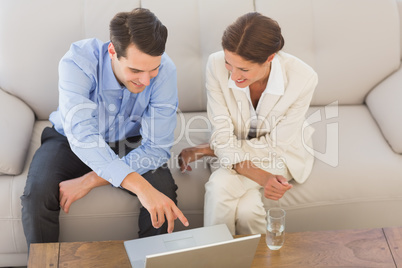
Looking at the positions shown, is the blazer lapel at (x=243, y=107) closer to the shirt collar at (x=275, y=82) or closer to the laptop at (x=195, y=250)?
the shirt collar at (x=275, y=82)

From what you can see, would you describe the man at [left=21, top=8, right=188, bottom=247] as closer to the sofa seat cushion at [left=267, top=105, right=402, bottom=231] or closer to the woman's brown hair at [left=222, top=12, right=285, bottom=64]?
the woman's brown hair at [left=222, top=12, right=285, bottom=64]

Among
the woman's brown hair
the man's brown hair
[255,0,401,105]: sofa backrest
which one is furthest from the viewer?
[255,0,401,105]: sofa backrest

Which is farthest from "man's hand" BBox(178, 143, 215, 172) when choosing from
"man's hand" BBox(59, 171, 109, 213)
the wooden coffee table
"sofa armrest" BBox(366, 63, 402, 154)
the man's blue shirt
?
"sofa armrest" BBox(366, 63, 402, 154)

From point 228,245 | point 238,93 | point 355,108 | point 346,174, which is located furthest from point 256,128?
point 228,245

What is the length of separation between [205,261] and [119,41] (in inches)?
30.4

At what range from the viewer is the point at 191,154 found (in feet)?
7.61

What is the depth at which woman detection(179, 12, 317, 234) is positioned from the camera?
214 cm

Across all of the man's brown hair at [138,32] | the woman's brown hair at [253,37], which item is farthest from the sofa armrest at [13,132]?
the woman's brown hair at [253,37]

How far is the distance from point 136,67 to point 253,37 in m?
0.41

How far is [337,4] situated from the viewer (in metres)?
2.55

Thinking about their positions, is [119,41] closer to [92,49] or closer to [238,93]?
[92,49]

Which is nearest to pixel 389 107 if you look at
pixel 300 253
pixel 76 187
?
pixel 300 253

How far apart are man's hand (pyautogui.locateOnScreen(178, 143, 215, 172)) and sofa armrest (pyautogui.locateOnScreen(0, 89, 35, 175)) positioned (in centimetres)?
63

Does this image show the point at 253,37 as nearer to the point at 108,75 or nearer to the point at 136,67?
the point at 136,67
